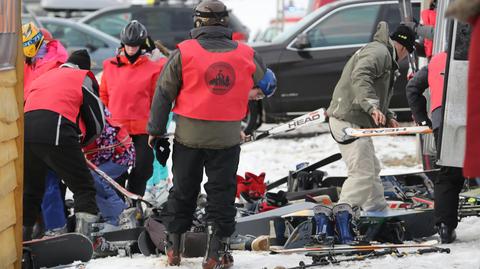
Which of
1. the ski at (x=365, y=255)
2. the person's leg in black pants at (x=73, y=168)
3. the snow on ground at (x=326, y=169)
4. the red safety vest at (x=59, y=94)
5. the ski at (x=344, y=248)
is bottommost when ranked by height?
the snow on ground at (x=326, y=169)

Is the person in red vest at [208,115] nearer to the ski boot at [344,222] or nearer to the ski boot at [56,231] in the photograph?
the ski boot at [344,222]

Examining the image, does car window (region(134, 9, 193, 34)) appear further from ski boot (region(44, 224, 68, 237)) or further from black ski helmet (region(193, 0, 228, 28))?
black ski helmet (region(193, 0, 228, 28))

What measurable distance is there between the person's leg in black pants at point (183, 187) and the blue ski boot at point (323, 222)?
0.89 metres

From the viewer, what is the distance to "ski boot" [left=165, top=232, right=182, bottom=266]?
21.2 feet

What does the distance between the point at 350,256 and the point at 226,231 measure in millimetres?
780

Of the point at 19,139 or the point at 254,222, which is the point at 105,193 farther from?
the point at 19,139

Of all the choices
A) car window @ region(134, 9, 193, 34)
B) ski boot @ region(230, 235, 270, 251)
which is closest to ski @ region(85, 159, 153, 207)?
ski boot @ region(230, 235, 270, 251)

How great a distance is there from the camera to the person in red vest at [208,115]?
6219 mm

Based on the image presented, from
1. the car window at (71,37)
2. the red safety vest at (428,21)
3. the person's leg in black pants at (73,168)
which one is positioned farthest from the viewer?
the car window at (71,37)

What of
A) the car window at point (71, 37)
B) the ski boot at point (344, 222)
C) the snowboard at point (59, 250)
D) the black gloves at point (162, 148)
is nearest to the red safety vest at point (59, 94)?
the black gloves at point (162, 148)

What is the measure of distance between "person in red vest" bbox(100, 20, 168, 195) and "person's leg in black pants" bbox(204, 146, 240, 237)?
7.93 feet

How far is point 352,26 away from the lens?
46.0 feet

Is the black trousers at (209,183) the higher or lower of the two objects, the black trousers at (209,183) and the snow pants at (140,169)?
the higher

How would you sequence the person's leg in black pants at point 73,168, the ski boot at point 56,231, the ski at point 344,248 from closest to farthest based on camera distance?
1. the ski at point 344,248
2. the person's leg in black pants at point 73,168
3. the ski boot at point 56,231
